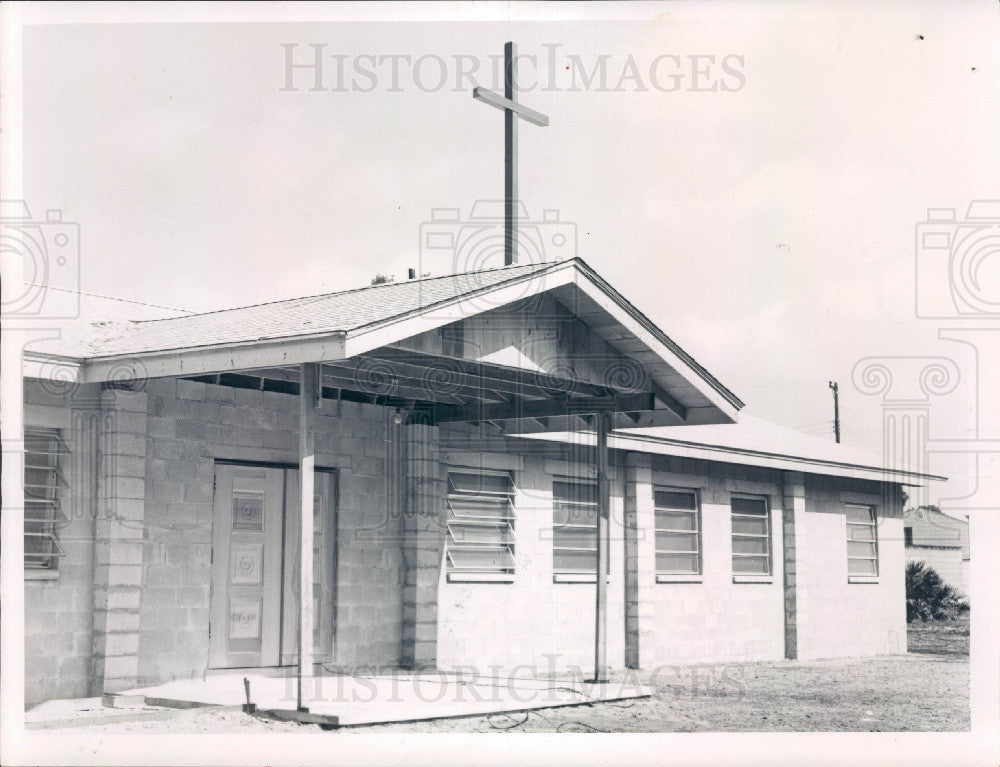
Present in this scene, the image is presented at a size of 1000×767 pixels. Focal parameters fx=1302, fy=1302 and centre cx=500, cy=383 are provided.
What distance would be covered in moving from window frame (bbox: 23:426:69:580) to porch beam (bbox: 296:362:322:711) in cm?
263

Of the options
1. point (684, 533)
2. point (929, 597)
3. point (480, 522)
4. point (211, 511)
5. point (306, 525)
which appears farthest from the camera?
point (929, 597)

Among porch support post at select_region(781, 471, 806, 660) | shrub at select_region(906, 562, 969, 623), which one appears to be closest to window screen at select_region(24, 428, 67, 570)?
porch support post at select_region(781, 471, 806, 660)

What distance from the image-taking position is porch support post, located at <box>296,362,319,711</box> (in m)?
10.5

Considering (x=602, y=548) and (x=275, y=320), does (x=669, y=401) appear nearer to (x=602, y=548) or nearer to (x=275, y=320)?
(x=602, y=548)

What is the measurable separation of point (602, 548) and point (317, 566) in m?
3.05

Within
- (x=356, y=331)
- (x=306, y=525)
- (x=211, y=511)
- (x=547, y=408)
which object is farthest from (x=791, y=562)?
(x=356, y=331)

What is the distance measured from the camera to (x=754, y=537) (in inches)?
792

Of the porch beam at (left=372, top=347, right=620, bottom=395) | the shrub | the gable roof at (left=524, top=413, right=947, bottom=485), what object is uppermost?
the porch beam at (left=372, top=347, right=620, bottom=395)

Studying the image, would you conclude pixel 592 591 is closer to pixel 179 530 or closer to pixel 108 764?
pixel 179 530

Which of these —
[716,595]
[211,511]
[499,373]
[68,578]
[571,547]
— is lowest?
[716,595]

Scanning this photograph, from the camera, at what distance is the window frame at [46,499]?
1170 cm

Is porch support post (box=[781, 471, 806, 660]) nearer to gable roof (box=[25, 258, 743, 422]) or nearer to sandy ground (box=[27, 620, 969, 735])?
sandy ground (box=[27, 620, 969, 735])

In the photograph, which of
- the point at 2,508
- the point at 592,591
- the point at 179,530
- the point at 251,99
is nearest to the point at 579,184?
the point at 251,99

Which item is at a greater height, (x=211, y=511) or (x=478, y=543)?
(x=211, y=511)
